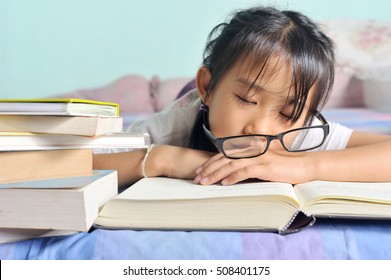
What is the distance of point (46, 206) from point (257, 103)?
450mm

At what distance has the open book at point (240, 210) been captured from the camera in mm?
494

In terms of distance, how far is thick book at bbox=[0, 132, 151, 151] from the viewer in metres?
0.53

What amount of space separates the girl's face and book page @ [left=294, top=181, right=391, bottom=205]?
7.4 inches

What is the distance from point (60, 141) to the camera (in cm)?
57

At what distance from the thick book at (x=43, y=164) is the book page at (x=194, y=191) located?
8cm

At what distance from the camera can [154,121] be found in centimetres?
107

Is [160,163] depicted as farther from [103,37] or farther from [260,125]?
[103,37]

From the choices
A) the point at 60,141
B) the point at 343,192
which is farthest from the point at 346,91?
the point at 60,141

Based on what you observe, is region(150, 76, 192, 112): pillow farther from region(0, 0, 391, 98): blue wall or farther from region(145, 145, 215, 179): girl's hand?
region(145, 145, 215, 179): girl's hand

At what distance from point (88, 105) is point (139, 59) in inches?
57.8

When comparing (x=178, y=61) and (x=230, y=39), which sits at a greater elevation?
(x=230, y=39)

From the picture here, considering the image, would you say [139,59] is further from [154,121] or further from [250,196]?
[250,196]

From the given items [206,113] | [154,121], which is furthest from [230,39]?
[154,121]

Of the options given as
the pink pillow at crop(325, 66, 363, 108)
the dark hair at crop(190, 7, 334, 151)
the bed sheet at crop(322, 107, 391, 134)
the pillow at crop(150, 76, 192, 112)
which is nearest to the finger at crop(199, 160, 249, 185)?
the dark hair at crop(190, 7, 334, 151)
